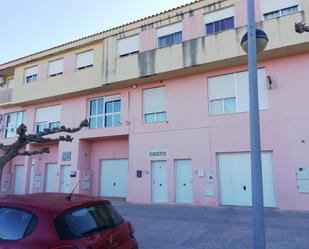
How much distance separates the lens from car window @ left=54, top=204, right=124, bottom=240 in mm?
3404

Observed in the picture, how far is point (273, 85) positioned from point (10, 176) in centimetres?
1906

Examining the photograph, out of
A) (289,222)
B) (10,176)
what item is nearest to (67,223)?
(289,222)

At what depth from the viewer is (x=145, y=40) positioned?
52.1 feet

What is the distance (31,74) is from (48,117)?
352 centimetres

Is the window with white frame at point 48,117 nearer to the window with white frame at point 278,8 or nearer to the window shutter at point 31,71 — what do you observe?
the window shutter at point 31,71

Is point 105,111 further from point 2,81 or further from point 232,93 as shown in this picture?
point 2,81

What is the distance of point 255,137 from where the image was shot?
15.5 ft

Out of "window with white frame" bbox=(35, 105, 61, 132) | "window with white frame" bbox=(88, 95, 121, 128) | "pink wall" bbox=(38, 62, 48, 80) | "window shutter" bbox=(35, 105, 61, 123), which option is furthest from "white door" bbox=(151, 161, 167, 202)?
"pink wall" bbox=(38, 62, 48, 80)

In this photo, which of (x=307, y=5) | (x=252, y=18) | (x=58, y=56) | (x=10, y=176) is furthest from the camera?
(x=10, y=176)

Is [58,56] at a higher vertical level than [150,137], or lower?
higher

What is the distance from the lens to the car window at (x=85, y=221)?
3.40 meters

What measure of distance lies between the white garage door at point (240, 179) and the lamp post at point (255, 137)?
8667 mm

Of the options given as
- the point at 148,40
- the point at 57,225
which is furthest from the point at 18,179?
the point at 57,225

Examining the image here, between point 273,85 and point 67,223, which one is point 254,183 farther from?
point 273,85
